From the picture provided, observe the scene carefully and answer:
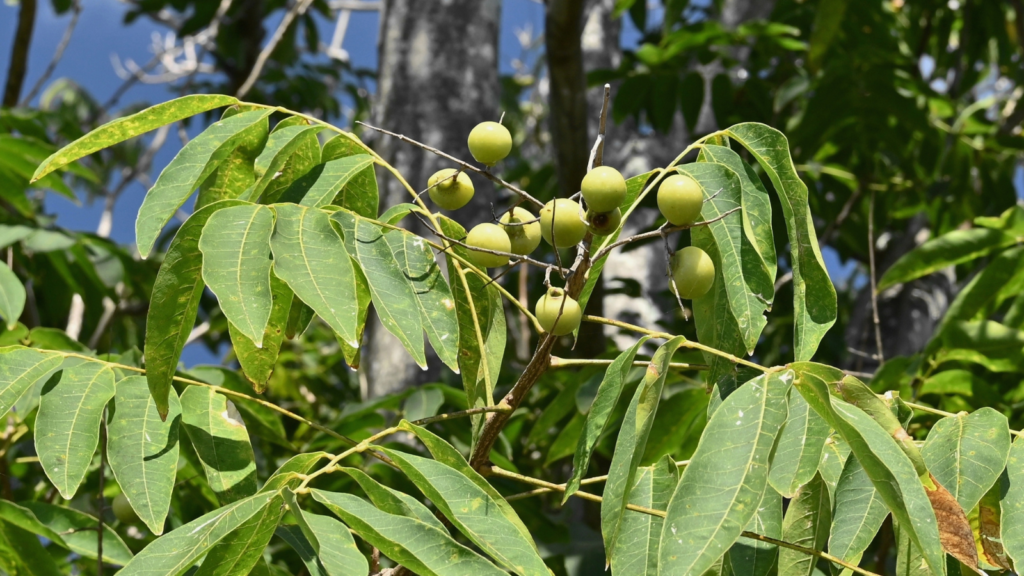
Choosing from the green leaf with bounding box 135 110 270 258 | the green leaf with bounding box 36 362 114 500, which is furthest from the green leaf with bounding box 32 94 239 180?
the green leaf with bounding box 36 362 114 500

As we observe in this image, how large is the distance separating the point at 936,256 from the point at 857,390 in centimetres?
130

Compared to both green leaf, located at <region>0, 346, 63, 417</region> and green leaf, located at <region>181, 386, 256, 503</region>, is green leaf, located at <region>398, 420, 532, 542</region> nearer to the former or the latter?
green leaf, located at <region>181, 386, 256, 503</region>

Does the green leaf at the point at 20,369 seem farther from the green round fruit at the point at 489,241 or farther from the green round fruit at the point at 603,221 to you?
the green round fruit at the point at 603,221

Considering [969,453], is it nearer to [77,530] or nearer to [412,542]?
[412,542]

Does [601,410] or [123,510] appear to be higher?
[601,410]

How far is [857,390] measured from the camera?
959 millimetres

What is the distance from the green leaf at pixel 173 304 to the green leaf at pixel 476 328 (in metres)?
0.36

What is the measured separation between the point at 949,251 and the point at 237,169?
1.58 m

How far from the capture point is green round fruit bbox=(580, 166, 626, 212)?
1.04 m

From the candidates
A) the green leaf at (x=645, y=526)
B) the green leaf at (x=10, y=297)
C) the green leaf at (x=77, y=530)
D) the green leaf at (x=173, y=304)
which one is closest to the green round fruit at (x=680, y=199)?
the green leaf at (x=645, y=526)

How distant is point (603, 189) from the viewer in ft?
3.42

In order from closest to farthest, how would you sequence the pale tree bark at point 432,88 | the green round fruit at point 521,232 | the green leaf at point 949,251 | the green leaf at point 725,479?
the green leaf at point 725,479 → the green round fruit at point 521,232 → the green leaf at point 949,251 → the pale tree bark at point 432,88

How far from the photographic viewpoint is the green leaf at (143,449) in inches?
41.7

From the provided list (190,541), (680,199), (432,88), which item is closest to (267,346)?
(190,541)
